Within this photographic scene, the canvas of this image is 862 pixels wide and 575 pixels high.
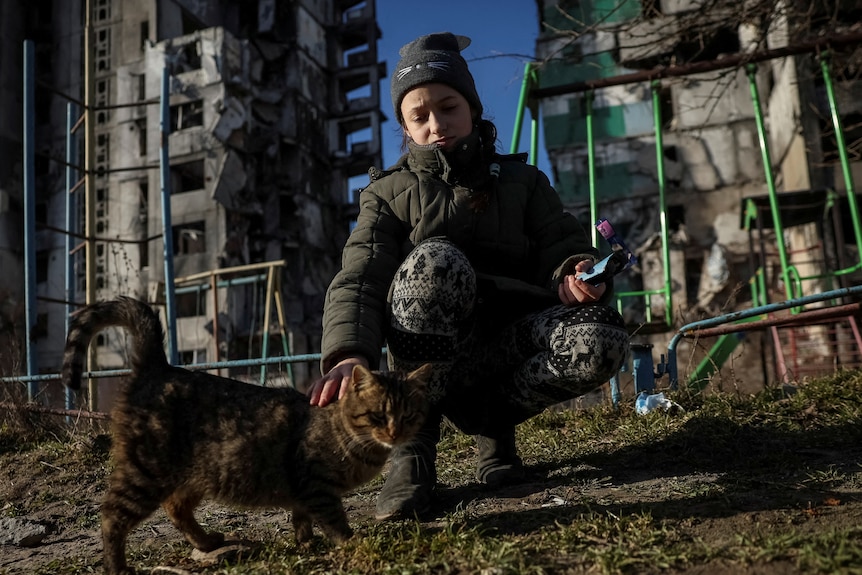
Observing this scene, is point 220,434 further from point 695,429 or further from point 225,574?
point 695,429

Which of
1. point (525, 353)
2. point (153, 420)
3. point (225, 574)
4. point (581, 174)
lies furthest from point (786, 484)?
point (581, 174)

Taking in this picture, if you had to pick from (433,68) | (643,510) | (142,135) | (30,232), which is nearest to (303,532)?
(643,510)

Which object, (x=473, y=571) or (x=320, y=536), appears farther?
(x=320, y=536)

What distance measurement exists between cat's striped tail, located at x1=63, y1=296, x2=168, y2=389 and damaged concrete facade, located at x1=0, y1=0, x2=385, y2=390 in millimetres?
20463

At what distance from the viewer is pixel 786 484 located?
237 centimetres

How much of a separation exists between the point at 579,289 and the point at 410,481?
100 centimetres

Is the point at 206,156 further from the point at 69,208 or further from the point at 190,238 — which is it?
the point at 69,208

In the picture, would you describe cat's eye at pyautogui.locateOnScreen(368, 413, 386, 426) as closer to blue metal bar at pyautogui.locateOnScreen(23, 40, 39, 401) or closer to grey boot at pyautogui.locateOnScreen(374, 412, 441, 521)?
grey boot at pyautogui.locateOnScreen(374, 412, 441, 521)

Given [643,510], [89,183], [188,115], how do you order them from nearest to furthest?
[643,510]
[89,183]
[188,115]

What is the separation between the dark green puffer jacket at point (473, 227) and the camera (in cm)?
268

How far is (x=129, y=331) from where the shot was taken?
2.33 meters

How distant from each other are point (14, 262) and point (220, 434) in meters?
26.5

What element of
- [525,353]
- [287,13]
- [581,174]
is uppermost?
[287,13]

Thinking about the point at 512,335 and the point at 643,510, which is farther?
the point at 512,335
